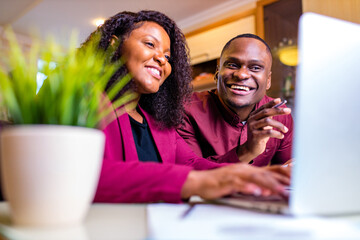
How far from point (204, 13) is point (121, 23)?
2811mm

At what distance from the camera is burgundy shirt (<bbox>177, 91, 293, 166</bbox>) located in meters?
1.65

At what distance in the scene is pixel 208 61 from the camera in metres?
3.85

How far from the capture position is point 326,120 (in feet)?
1.26

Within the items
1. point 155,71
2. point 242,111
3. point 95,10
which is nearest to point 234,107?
point 242,111

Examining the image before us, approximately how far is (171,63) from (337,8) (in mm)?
1917

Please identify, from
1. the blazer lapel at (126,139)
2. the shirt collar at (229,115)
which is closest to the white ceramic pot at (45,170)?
the blazer lapel at (126,139)

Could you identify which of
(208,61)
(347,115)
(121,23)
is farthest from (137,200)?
(208,61)

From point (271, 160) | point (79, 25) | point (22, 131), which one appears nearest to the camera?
point (22, 131)

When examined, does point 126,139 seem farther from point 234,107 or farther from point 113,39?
point 234,107

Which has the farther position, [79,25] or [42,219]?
[79,25]

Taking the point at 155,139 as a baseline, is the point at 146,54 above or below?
above

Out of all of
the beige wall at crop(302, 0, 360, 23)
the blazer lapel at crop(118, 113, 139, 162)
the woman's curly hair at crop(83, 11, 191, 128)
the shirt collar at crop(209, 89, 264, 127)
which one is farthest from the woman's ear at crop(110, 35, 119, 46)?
the beige wall at crop(302, 0, 360, 23)

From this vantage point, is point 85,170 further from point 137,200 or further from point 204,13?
point 204,13

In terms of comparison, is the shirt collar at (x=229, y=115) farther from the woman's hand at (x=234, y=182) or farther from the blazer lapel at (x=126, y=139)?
the woman's hand at (x=234, y=182)
